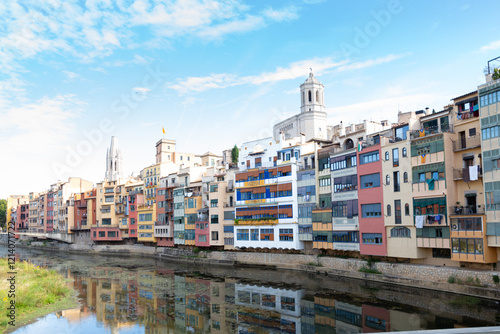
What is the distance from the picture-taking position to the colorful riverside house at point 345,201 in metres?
39.6

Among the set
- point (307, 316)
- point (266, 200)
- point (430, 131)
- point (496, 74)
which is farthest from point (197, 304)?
point (496, 74)

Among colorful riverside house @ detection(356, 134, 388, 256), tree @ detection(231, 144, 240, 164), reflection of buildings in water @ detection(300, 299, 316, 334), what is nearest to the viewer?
reflection of buildings in water @ detection(300, 299, 316, 334)

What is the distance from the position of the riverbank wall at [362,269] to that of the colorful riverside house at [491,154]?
264cm

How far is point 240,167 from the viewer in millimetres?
55219

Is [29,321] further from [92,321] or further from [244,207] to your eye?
[244,207]

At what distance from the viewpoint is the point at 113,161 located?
128m

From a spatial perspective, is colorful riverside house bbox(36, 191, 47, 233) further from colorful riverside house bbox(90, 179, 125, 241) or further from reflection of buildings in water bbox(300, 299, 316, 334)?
reflection of buildings in water bbox(300, 299, 316, 334)

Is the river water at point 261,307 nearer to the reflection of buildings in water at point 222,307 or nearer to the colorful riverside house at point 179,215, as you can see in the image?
the reflection of buildings in water at point 222,307

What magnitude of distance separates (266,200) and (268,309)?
21321 mm

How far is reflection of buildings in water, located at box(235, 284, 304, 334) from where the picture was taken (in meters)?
25.0

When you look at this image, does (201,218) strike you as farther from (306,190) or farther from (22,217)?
(22,217)

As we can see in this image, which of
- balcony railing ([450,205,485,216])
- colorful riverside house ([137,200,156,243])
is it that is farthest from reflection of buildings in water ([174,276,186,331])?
colorful riverside house ([137,200,156,243])

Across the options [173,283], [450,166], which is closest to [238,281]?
[173,283]

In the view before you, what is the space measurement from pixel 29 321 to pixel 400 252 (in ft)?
92.2
